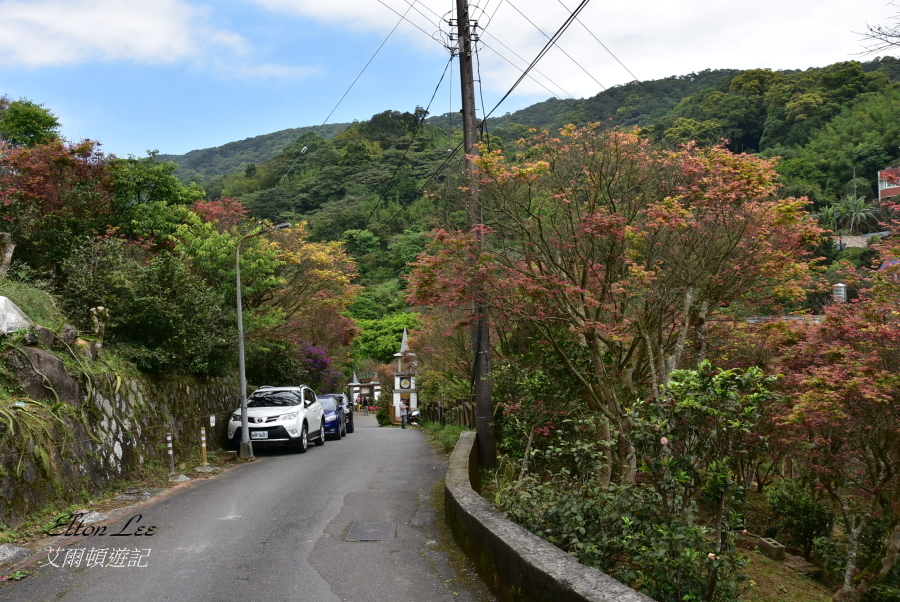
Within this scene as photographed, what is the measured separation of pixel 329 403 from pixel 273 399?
611 cm

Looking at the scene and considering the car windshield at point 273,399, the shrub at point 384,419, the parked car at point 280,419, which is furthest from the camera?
the shrub at point 384,419

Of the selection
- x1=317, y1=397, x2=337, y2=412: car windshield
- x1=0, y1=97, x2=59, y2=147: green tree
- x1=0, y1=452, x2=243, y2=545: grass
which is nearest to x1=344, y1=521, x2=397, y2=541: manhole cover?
x1=0, y1=452, x2=243, y2=545: grass

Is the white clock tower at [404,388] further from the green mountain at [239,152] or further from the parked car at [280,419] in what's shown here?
the green mountain at [239,152]

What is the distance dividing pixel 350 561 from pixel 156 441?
28.6 ft

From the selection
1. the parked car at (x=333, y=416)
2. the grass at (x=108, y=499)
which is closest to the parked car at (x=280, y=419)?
the grass at (x=108, y=499)

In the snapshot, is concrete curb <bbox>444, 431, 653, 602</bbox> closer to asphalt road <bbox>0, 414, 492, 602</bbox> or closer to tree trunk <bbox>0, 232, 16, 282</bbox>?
asphalt road <bbox>0, 414, 492, 602</bbox>

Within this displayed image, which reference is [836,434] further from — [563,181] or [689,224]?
[563,181]

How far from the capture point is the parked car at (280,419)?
17766 mm

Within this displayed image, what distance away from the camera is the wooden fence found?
2284cm

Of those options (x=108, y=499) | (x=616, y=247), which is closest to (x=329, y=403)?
(x=108, y=499)

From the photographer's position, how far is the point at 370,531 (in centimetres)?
851

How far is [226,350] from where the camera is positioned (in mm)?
19312

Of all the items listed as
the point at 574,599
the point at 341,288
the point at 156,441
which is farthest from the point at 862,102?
the point at 574,599

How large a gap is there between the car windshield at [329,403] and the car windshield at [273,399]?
520 centimetres
